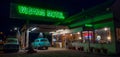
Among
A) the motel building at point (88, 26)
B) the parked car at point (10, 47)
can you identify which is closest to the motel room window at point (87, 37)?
the motel building at point (88, 26)

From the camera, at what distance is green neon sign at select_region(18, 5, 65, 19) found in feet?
97.8

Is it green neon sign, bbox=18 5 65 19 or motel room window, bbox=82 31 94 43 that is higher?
green neon sign, bbox=18 5 65 19

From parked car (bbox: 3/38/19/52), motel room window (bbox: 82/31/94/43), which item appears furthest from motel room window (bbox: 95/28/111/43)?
parked car (bbox: 3/38/19/52)

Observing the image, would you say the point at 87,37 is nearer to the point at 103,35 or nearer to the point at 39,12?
the point at 103,35

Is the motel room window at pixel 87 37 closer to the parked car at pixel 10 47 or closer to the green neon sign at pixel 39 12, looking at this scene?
the green neon sign at pixel 39 12

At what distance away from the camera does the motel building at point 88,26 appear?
2058 cm

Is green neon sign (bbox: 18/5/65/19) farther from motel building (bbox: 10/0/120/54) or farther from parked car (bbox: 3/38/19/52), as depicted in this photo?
parked car (bbox: 3/38/19/52)

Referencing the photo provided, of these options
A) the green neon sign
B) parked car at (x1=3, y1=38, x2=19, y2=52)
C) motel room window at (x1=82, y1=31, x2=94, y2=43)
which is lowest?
parked car at (x1=3, y1=38, x2=19, y2=52)

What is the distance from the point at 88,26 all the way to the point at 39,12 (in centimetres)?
1194

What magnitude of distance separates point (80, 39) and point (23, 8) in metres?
11.2

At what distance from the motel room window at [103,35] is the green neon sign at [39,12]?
11.8 m

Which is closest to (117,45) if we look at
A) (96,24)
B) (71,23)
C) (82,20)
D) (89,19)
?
(96,24)

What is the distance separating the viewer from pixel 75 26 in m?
29.9

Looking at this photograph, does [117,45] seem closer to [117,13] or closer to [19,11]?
[117,13]
